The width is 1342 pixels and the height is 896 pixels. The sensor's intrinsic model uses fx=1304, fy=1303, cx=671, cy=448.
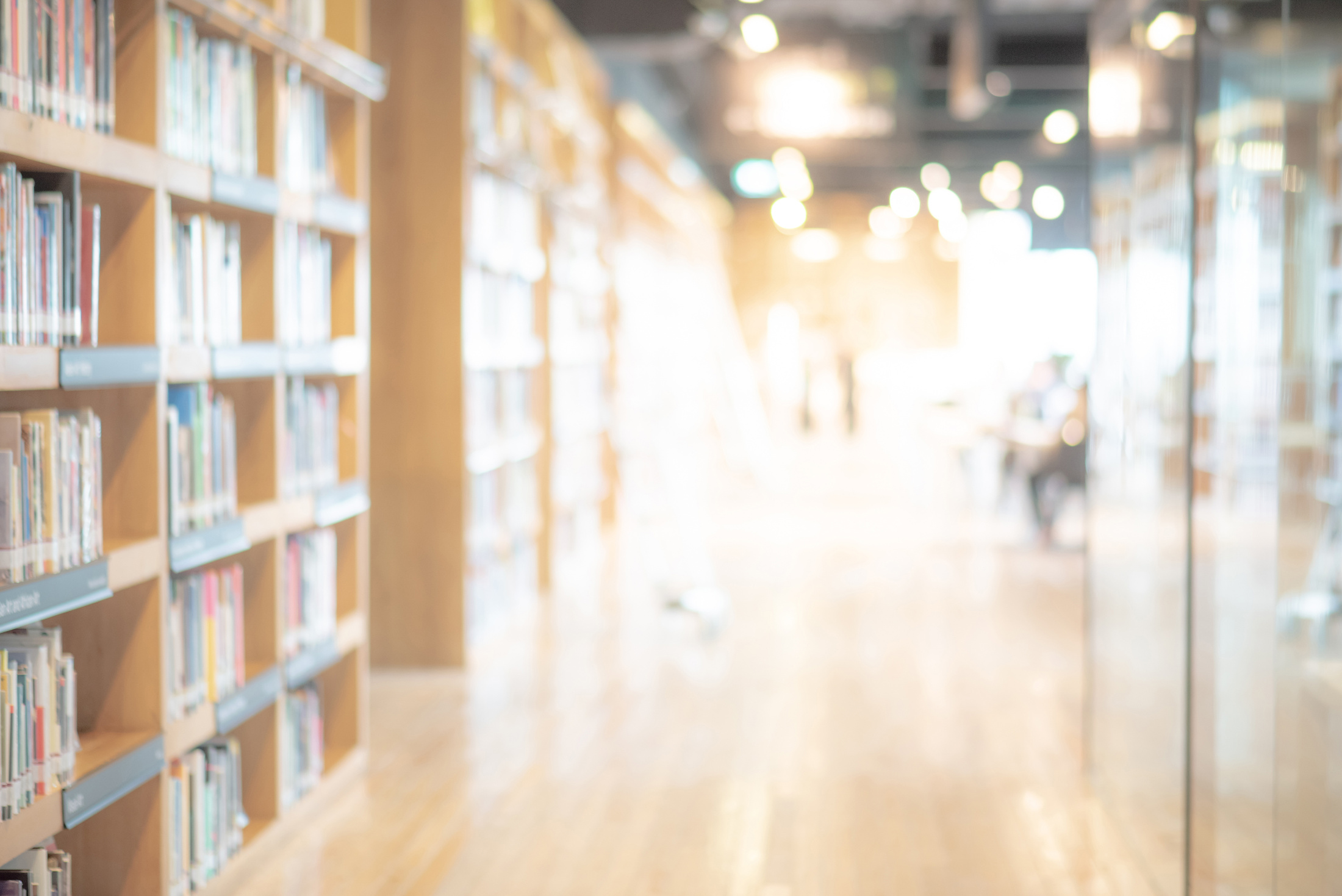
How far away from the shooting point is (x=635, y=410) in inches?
258

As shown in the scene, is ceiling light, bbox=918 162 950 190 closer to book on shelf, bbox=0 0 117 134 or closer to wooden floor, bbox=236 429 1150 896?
wooden floor, bbox=236 429 1150 896

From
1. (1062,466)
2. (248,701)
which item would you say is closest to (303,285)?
(248,701)

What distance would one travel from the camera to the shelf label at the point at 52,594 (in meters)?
2.21

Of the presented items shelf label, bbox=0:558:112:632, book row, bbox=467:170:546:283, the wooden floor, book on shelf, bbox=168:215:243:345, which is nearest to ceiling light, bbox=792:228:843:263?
the wooden floor

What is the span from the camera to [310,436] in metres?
3.72

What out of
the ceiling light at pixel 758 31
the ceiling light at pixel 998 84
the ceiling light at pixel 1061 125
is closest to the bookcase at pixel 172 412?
the ceiling light at pixel 758 31

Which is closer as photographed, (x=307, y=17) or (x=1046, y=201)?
(x=307, y=17)

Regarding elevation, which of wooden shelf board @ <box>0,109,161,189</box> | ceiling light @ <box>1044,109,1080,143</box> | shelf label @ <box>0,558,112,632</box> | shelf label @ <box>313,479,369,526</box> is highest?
ceiling light @ <box>1044,109,1080,143</box>

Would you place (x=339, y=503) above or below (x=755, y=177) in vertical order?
below

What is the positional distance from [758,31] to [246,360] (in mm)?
4754

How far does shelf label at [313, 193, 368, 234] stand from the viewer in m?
3.65

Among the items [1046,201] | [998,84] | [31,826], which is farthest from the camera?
[1046,201]

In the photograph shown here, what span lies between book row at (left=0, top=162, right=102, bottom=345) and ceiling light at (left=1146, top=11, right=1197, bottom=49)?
2.56 meters

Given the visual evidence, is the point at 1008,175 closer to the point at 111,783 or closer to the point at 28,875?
the point at 111,783
